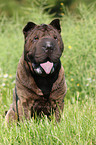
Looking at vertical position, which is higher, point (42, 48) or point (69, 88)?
point (42, 48)

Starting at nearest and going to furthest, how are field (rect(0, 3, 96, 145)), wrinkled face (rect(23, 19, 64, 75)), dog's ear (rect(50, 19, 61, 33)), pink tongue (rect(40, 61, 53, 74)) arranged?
field (rect(0, 3, 96, 145)) < wrinkled face (rect(23, 19, 64, 75)) < pink tongue (rect(40, 61, 53, 74)) < dog's ear (rect(50, 19, 61, 33))

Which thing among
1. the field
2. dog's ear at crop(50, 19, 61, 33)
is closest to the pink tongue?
dog's ear at crop(50, 19, 61, 33)

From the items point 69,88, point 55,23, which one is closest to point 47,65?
point 55,23

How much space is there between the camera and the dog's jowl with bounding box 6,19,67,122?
289cm

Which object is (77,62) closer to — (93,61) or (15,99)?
(93,61)

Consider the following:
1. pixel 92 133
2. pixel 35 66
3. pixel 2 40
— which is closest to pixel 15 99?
pixel 35 66

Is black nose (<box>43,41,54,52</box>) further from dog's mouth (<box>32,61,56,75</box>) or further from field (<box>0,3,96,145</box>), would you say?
field (<box>0,3,96,145</box>)

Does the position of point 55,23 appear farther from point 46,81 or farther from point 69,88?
point 69,88

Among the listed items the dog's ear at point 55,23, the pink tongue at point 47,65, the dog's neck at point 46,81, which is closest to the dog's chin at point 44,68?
the pink tongue at point 47,65

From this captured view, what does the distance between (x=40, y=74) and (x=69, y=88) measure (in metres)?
1.98

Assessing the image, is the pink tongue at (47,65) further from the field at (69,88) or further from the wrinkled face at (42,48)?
the field at (69,88)

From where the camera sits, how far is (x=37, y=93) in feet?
10.2

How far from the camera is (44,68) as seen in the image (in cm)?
294

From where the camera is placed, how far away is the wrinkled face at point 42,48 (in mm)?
2840
